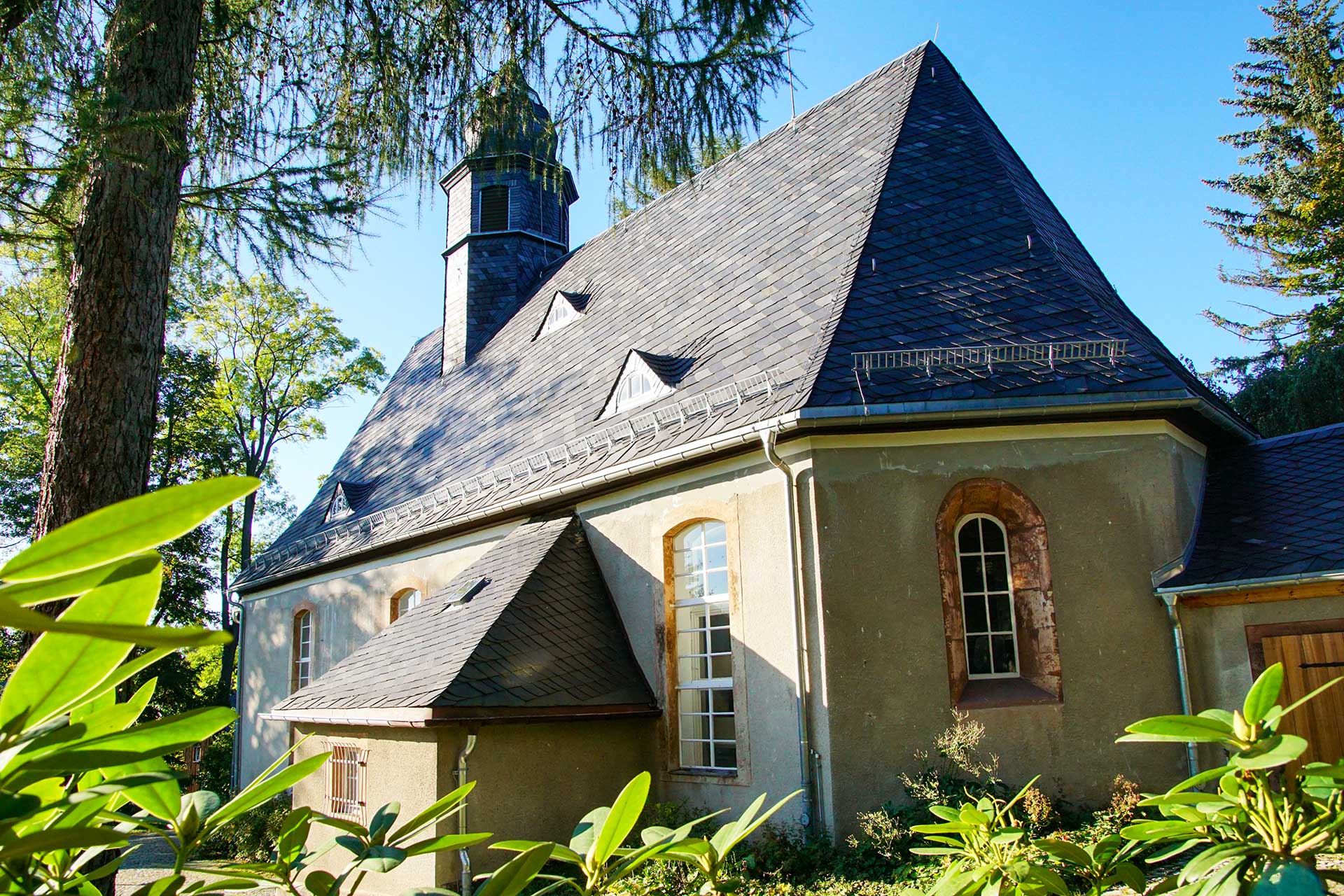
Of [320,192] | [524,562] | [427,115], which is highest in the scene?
[427,115]

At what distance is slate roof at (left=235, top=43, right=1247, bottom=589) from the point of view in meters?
9.16

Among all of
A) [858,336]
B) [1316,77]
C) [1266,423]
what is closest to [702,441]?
[858,336]

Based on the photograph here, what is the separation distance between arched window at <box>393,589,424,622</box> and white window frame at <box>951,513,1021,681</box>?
8.13 meters

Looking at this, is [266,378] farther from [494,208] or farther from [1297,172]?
[1297,172]

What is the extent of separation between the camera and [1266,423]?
22.6 metres

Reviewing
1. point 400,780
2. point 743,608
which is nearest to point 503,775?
point 400,780

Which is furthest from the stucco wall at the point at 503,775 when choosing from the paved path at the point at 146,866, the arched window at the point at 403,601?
the arched window at the point at 403,601

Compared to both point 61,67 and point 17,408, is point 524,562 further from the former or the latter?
point 17,408

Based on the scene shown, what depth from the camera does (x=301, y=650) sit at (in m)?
17.4

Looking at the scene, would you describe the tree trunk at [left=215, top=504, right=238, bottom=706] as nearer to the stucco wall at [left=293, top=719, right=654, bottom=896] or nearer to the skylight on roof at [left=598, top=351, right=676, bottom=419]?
the stucco wall at [left=293, top=719, right=654, bottom=896]

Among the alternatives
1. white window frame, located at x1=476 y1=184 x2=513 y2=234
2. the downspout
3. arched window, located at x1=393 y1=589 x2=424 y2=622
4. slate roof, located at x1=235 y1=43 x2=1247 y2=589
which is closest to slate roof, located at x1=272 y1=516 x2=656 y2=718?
slate roof, located at x1=235 y1=43 x2=1247 y2=589

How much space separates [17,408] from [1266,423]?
103ft

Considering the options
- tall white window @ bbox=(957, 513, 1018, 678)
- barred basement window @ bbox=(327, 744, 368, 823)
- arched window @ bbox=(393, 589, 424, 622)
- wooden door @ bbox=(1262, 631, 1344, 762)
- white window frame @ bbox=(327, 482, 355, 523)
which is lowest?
barred basement window @ bbox=(327, 744, 368, 823)

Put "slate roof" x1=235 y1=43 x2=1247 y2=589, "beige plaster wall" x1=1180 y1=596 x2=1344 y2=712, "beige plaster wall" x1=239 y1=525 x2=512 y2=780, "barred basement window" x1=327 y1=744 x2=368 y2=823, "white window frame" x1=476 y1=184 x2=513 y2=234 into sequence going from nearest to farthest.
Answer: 1. "beige plaster wall" x1=1180 y1=596 x2=1344 y2=712
2. "slate roof" x1=235 y1=43 x2=1247 y2=589
3. "barred basement window" x1=327 y1=744 x2=368 y2=823
4. "beige plaster wall" x1=239 y1=525 x2=512 y2=780
5. "white window frame" x1=476 y1=184 x2=513 y2=234
